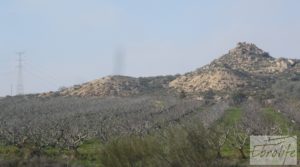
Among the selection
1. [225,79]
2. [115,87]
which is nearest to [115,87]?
[115,87]

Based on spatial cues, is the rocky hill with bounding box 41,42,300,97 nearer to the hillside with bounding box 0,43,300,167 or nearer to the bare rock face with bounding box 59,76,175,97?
the bare rock face with bounding box 59,76,175,97

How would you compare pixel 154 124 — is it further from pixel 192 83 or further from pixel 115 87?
pixel 192 83

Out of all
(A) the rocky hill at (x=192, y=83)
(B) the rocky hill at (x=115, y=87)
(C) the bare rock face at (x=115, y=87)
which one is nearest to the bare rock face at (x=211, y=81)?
(A) the rocky hill at (x=192, y=83)

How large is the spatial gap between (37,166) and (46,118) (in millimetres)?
40203

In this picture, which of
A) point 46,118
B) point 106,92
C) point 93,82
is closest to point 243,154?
point 46,118

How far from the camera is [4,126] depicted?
64.1 meters

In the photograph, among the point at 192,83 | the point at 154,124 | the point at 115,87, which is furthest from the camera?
the point at 192,83

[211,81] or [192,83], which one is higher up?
[211,81]

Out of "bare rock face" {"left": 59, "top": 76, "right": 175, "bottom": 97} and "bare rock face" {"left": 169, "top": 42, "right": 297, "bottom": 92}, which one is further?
"bare rock face" {"left": 169, "top": 42, "right": 297, "bottom": 92}

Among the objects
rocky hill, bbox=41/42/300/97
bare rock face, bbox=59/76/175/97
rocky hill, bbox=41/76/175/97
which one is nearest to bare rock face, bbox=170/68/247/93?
rocky hill, bbox=41/42/300/97

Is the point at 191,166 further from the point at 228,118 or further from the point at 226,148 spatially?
the point at 228,118

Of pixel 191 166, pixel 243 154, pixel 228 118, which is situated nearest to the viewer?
pixel 191 166

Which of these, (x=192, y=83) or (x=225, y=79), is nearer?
(x=225, y=79)

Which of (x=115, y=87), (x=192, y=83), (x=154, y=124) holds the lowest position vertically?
(x=115, y=87)
